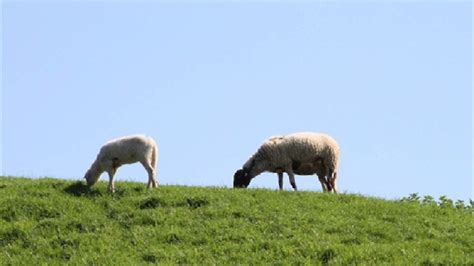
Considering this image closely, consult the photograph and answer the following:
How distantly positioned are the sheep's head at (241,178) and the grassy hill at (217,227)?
5.71 meters

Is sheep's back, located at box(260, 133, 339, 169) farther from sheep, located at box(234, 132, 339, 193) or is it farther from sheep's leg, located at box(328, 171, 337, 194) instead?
sheep's leg, located at box(328, 171, 337, 194)

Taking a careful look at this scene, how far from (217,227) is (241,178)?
9646mm

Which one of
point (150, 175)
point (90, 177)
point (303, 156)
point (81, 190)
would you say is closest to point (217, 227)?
point (150, 175)

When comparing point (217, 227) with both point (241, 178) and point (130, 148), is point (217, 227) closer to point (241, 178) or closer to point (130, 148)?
point (130, 148)

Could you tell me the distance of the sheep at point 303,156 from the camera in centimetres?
3136

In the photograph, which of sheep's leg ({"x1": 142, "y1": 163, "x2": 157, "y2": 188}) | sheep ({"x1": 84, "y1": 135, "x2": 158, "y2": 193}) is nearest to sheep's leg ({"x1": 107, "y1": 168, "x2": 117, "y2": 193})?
sheep ({"x1": 84, "y1": 135, "x2": 158, "y2": 193})

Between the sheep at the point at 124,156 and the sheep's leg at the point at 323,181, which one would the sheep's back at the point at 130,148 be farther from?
the sheep's leg at the point at 323,181

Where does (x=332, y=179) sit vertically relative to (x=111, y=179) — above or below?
above

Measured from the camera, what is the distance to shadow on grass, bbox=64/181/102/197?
2652 cm

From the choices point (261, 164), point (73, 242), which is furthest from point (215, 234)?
point (261, 164)

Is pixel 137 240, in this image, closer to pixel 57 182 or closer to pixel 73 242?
pixel 73 242

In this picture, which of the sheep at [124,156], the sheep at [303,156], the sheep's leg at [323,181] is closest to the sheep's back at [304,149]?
the sheep at [303,156]

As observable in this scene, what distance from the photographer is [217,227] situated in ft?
78.1

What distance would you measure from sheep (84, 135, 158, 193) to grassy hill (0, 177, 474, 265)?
1.41 ft
